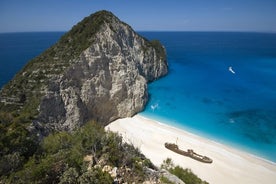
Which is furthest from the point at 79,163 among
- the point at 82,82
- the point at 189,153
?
the point at 82,82

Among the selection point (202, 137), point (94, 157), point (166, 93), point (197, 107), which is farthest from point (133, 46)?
point (94, 157)

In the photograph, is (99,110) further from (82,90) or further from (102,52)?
(102,52)

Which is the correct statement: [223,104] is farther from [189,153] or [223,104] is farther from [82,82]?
[82,82]

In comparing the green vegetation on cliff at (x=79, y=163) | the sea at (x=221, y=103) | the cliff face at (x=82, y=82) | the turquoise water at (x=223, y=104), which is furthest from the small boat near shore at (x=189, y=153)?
the green vegetation on cliff at (x=79, y=163)

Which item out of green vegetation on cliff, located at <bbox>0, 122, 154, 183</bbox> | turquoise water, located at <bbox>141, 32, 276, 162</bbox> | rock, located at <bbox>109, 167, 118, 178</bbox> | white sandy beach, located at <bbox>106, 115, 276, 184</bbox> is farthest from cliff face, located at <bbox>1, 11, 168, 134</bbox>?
rock, located at <bbox>109, 167, 118, 178</bbox>

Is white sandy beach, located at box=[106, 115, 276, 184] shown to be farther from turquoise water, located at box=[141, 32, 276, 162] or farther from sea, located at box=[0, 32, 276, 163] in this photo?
turquoise water, located at box=[141, 32, 276, 162]

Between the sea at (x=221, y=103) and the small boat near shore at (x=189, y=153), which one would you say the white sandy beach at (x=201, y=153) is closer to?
the small boat near shore at (x=189, y=153)
